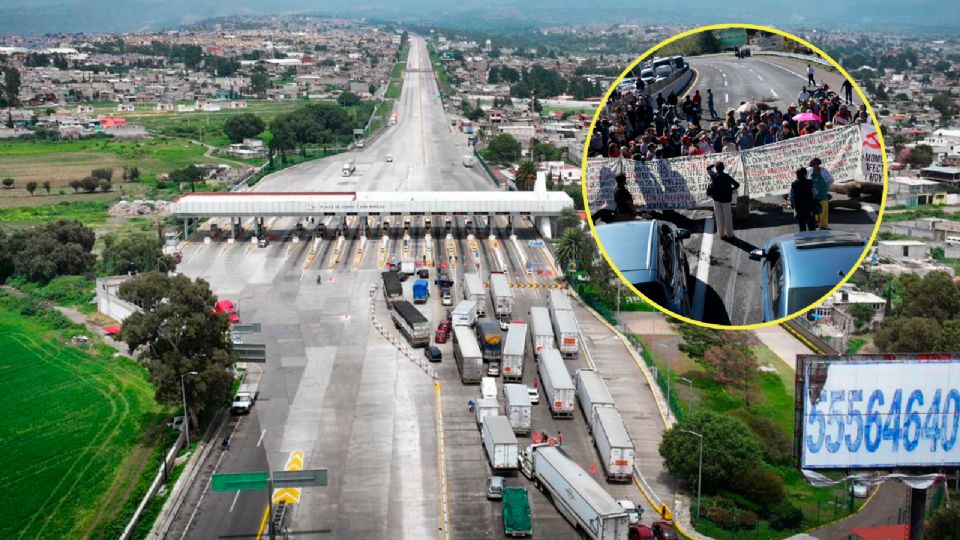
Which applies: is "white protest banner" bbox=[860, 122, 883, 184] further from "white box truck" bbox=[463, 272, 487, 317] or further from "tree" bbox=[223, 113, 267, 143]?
"tree" bbox=[223, 113, 267, 143]

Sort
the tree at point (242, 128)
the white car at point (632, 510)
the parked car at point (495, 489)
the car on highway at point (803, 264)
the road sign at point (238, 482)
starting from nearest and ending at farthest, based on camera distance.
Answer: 1. the car on highway at point (803, 264)
2. the road sign at point (238, 482)
3. the white car at point (632, 510)
4. the parked car at point (495, 489)
5. the tree at point (242, 128)

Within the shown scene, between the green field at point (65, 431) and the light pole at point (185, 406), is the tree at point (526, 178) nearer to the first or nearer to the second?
the green field at point (65, 431)

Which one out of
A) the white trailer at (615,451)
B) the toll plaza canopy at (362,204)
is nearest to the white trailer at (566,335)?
the white trailer at (615,451)

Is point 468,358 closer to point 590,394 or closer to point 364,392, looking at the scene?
point 364,392

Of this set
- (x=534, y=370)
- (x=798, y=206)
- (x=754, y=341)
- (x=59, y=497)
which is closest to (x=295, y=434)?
(x=59, y=497)

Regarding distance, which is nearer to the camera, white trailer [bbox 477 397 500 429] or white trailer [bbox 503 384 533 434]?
white trailer [bbox 503 384 533 434]

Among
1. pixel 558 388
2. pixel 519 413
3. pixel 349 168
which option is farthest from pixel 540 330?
pixel 349 168

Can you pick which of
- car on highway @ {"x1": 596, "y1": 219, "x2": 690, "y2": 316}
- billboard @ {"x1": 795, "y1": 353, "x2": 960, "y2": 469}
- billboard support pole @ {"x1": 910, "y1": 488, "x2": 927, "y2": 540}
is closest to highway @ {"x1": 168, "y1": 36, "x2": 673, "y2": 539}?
billboard support pole @ {"x1": 910, "y1": 488, "x2": 927, "y2": 540}
